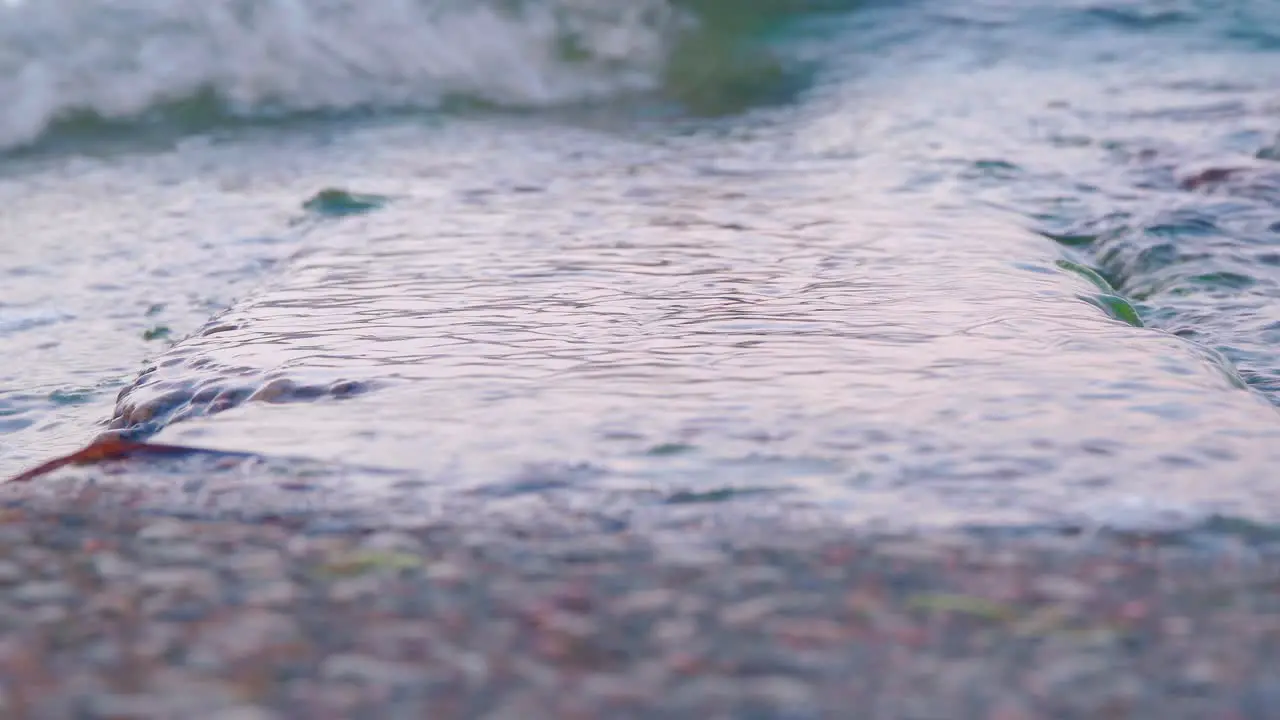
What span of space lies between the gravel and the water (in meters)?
0.09

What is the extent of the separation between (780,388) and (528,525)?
0.42 metres

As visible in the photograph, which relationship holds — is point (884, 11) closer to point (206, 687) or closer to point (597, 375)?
point (597, 375)

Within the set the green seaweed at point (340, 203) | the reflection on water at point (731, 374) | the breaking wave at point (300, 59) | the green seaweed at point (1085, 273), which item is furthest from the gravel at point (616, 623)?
the breaking wave at point (300, 59)

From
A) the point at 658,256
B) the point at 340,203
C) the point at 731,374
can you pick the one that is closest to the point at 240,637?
Answer: the point at 731,374

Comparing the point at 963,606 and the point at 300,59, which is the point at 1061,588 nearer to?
the point at 963,606

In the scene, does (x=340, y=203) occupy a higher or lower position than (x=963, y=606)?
lower

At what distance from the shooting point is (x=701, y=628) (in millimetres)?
907

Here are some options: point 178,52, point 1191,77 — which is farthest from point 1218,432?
point 178,52

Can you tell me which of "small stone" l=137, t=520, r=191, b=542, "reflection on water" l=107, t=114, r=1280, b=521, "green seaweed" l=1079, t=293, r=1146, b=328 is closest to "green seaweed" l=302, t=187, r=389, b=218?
"reflection on water" l=107, t=114, r=1280, b=521

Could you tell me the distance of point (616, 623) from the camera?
0.92 meters

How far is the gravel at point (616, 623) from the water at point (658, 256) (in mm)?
89

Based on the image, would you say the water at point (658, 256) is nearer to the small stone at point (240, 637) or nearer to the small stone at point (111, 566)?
the small stone at point (111, 566)

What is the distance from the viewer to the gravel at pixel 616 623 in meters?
0.82

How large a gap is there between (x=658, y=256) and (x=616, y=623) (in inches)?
54.1
